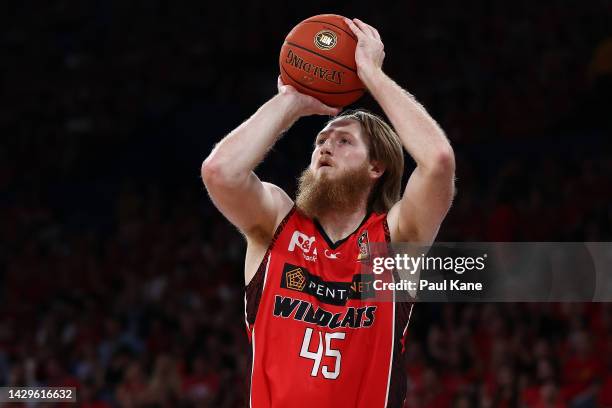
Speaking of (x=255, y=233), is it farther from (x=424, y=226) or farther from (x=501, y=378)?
(x=501, y=378)

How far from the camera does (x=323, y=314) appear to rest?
3.49 meters

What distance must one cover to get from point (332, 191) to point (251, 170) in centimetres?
40

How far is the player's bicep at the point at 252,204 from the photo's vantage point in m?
3.44

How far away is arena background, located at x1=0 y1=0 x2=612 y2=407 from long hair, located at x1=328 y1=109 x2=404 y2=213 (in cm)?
400

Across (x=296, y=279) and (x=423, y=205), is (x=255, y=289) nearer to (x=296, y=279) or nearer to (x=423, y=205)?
(x=296, y=279)

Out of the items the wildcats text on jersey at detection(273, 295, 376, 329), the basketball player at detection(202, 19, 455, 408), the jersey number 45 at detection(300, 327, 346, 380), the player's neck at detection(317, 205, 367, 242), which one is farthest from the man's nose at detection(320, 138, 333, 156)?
the jersey number 45 at detection(300, 327, 346, 380)

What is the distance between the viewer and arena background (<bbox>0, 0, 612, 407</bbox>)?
8250 millimetres

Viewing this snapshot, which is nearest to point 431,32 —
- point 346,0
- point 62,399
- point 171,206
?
A: point 346,0

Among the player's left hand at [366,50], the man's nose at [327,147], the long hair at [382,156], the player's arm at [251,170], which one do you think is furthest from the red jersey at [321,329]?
the player's left hand at [366,50]

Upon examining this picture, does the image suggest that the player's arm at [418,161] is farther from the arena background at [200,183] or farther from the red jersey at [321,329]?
the arena background at [200,183]

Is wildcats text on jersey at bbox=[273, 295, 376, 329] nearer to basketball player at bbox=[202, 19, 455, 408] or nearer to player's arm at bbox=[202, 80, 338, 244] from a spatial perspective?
basketball player at bbox=[202, 19, 455, 408]

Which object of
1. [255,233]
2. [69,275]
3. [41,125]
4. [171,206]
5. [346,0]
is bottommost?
[255,233]

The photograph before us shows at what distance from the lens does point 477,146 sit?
1058 cm

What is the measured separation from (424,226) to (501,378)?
446cm
